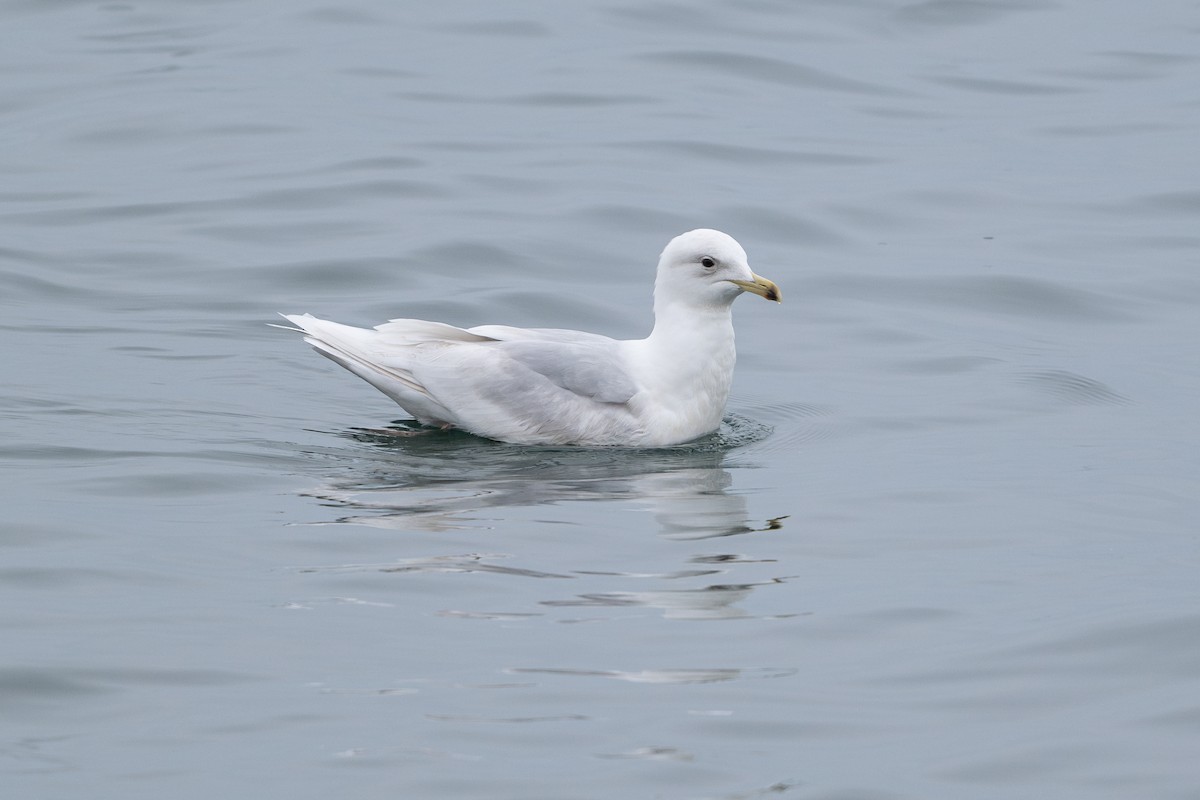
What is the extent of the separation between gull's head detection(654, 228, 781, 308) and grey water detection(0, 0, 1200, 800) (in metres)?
0.86

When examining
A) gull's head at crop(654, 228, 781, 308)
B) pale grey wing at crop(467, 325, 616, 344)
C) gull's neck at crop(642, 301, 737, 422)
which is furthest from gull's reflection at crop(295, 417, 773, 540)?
gull's head at crop(654, 228, 781, 308)

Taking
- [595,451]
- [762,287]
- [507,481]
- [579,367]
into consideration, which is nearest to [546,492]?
[507,481]

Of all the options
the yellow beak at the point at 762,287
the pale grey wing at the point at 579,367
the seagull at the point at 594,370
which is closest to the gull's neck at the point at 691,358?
the seagull at the point at 594,370

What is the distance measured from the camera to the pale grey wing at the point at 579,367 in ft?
30.8

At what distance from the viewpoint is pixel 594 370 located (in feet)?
30.9

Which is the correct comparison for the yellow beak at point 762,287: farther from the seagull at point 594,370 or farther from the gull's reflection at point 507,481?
the gull's reflection at point 507,481

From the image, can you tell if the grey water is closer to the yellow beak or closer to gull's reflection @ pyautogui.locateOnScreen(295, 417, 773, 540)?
gull's reflection @ pyautogui.locateOnScreen(295, 417, 773, 540)

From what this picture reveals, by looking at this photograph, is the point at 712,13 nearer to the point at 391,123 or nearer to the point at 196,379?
the point at 391,123

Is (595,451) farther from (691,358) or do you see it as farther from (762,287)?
(762,287)

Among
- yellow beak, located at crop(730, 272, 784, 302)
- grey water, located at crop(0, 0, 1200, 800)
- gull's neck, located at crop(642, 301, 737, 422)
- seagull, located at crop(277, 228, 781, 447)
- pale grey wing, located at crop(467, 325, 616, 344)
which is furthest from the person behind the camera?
pale grey wing, located at crop(467, 325, 616, 344)

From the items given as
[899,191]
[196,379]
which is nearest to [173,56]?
[899,191]

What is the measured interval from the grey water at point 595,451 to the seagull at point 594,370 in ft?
0.69

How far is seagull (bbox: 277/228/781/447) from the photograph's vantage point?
9.39 m

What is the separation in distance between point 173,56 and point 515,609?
14935mm
